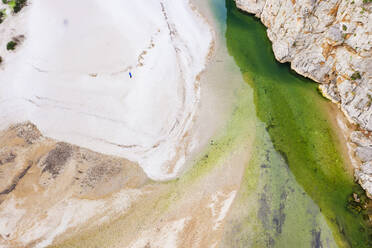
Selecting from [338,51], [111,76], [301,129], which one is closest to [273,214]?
[301,129]

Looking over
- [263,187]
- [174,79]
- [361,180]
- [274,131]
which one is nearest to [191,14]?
[174,79]

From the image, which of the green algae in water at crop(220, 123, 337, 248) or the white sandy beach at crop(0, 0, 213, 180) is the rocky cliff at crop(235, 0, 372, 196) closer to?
→ the green algae in water at crop(220, 123, 337, 248)

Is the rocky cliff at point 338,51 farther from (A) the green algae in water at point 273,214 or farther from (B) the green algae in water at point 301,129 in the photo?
(A) the green algae in water at point 273,214

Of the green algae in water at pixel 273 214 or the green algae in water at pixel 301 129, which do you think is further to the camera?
the green algae in water at pixel 301 129

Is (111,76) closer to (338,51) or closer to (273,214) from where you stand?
(273,214)

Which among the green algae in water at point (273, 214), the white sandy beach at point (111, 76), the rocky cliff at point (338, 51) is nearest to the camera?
the green algae in water at point (273, 214)

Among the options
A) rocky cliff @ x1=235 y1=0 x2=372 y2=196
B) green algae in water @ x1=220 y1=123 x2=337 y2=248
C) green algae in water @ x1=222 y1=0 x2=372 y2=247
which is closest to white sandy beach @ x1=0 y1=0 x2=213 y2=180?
green algae in water @ x1=222 y1=0 x2=372 y2=247

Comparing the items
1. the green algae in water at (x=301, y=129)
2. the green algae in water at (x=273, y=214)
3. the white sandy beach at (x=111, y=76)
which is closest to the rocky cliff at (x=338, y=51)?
the green algae in water at (x=301, y=129)
